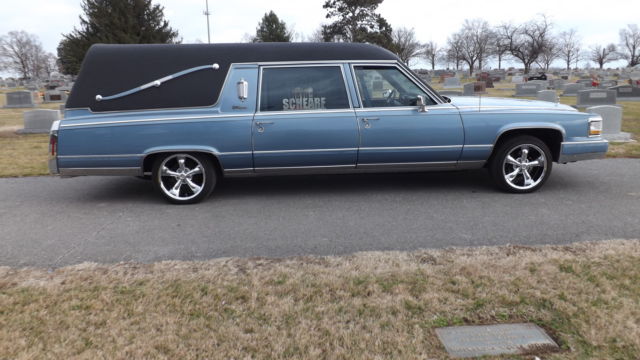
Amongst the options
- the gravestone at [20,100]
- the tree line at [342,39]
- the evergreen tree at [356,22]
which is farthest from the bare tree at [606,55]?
the gravestone at [20,100]

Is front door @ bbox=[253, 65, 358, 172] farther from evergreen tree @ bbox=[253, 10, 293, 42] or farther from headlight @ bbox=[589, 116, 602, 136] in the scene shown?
evergreen tree @ bbox=[253, 10, 293, 42]

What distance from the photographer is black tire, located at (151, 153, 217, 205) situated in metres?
5.30

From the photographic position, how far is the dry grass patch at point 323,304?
2.54 metres

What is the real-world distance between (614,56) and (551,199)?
98944 millimetres

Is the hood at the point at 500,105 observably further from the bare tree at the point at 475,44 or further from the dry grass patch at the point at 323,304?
the bare tree at the point at 475,44

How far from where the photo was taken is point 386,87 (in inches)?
214

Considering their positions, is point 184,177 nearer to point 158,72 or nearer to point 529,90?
point 158,72

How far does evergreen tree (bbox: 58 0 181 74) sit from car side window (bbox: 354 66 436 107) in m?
31.9

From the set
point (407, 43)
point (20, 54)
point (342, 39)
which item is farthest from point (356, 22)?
point (20, 54)

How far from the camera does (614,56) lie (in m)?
85.9

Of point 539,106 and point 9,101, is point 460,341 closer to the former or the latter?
point 539,106

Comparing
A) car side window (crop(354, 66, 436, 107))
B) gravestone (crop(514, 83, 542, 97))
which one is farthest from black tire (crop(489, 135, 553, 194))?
gravestone (crop(514, 83, 542, 97))

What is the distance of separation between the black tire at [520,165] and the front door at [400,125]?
0.55 metres

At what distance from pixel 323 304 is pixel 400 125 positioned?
2.85 metres
